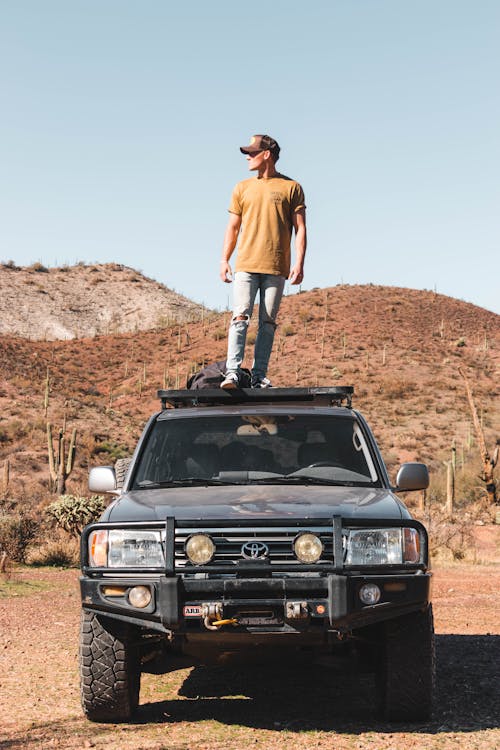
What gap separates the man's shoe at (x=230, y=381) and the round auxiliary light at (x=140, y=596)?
227cm

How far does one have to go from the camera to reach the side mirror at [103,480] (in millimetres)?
6375

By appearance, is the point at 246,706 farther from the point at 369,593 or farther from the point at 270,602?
the point at 369,593

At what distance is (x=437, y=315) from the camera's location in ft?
250

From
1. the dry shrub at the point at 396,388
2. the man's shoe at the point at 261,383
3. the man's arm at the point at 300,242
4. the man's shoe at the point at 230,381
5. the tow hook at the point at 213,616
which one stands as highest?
the dry shrub at the point at 396,388

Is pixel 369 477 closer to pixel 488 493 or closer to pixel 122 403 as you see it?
pixel 488 493

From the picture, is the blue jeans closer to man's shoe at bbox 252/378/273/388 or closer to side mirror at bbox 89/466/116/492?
man's shoe at bbox 252/378/273/388

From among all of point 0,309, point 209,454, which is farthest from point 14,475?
point 0,309

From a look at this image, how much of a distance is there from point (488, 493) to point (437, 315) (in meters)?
44.8

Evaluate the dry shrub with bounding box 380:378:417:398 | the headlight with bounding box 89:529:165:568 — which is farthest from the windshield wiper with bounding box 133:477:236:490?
the dry shrub with bounding box 380:378:417:398

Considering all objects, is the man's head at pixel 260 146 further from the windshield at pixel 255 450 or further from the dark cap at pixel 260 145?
the windshield at pixel 255 450

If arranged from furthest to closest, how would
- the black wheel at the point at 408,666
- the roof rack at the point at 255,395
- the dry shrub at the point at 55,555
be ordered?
the dry shrub at the point at 55,555 < the roof rack at the point at 255,395 < the black wheel at the point at 408,666

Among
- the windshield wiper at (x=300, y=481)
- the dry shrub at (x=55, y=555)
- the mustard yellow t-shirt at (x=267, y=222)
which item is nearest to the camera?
the windshield wiper at (x=300, y=481)

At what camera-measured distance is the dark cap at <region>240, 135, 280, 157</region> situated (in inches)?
340

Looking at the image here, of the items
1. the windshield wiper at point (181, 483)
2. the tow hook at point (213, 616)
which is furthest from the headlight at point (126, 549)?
the windshield wiper at point (181, 483)
